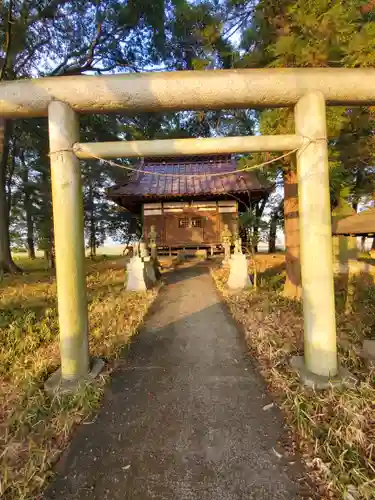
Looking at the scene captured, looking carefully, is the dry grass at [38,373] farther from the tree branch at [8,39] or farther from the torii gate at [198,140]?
the tree branch at [8,39]

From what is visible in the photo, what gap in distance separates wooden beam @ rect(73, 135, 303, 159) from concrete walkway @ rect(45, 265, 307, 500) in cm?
252

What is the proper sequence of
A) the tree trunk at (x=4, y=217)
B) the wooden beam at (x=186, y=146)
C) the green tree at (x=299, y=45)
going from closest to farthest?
the wooden beam at (x=186, y=146)
the green tree at (x=299, y=45)
the tree trunk at (x=4, y=217)

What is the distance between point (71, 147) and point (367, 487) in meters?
3.65

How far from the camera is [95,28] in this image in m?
9.94

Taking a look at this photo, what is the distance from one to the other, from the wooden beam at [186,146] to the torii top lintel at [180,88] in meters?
0.38

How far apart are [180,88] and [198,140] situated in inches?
21.0

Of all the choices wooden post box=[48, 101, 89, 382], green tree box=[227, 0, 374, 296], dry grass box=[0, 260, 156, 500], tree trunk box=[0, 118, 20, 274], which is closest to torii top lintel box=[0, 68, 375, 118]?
wooden post box=[48, 101, 89, 382]

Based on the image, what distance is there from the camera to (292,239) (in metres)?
6.03

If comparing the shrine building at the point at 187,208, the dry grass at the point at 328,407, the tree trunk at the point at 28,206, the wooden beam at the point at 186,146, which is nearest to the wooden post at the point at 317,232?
the wooden beam at the point at 186,146

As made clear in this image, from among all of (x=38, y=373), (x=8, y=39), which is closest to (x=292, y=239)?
(x=38, y=373)

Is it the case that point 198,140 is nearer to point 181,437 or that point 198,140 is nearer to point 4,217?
point 181,437

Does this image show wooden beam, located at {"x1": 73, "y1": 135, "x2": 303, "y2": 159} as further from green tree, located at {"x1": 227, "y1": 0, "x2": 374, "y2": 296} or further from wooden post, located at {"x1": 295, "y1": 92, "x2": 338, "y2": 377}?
green tree, located at {"x1": 227, "y1": 0, "x2": 374, "y2": 296}

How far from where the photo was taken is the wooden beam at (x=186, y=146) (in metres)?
2.88

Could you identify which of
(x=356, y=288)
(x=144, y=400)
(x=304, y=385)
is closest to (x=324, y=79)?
(x=304, y=385)
